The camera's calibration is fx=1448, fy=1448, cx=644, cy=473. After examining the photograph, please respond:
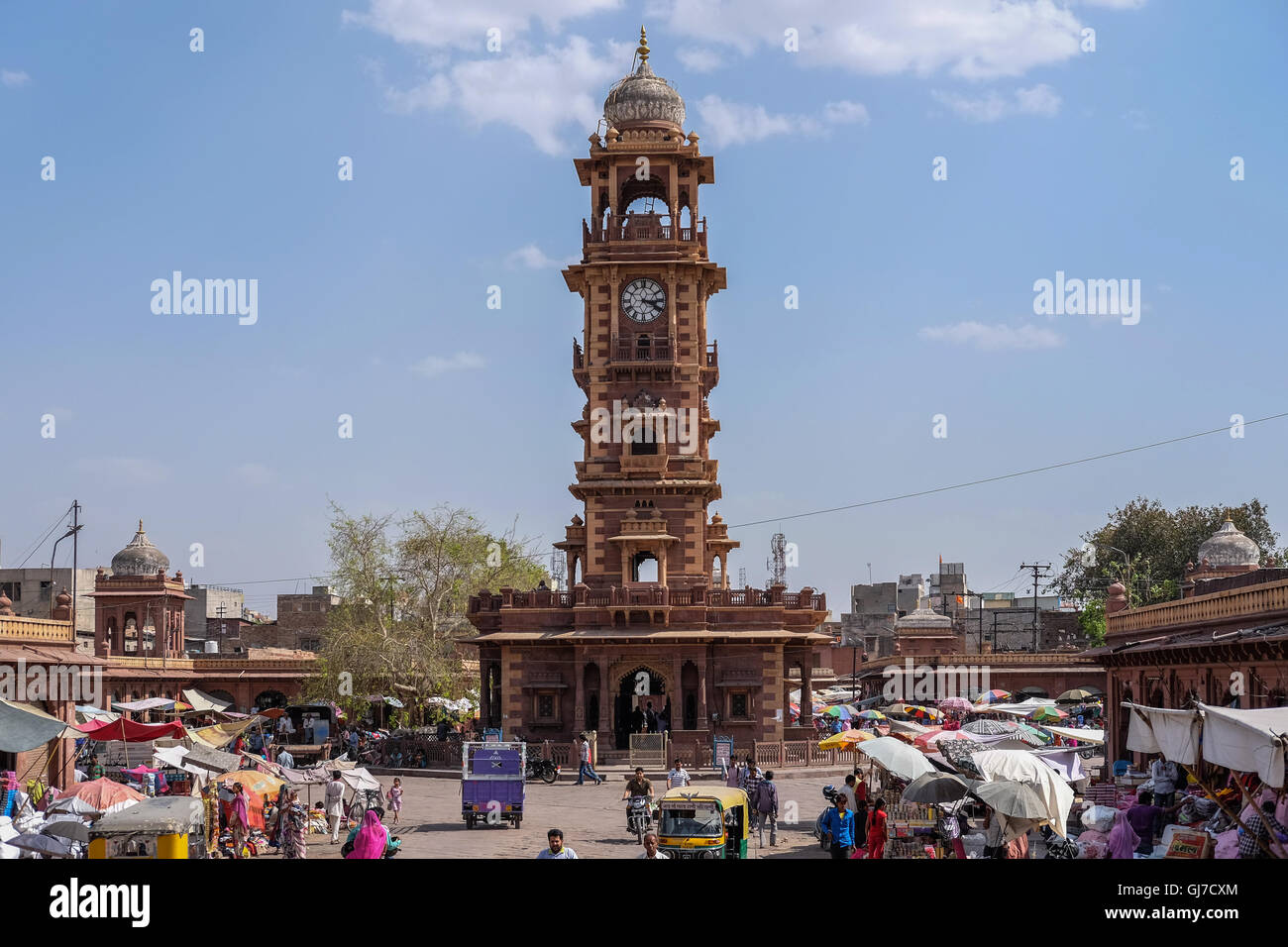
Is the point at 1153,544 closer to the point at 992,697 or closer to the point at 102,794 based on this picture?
the point at 992,697

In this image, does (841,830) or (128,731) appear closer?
(841,830)

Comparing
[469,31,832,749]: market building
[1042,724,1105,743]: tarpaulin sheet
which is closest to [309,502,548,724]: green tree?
[469,31,832,749]: market building

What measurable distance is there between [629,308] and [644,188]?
5395 mm

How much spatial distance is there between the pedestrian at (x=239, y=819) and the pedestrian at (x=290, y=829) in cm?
63

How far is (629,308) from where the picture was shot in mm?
52719

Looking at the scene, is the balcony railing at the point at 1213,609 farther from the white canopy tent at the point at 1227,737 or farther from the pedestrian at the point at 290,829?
the pedestrian at the point at 290,829

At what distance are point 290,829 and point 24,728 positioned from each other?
4.75 metres

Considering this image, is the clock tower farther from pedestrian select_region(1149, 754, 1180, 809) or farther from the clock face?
pedestrian select_region(1149, 754, 1180, 809)

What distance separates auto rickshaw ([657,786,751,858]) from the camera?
23.3 meters

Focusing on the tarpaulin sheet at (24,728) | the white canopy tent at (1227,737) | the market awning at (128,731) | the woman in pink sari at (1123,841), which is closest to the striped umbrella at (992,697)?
the market awning at (128,731)

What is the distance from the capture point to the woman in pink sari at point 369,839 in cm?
2159

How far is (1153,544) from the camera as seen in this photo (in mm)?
87875

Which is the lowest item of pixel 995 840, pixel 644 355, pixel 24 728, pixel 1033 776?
pixel 995 840

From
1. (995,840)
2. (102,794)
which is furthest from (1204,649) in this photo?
(102,794)
